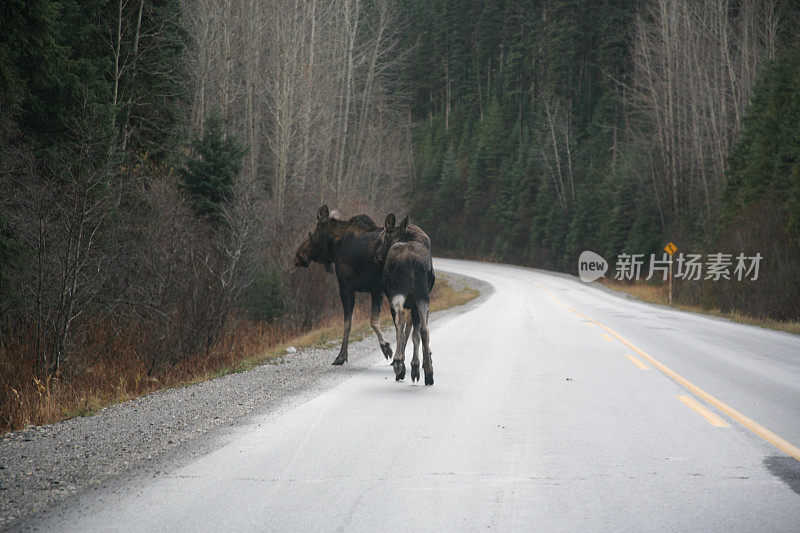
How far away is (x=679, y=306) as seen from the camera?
2916 centimetres

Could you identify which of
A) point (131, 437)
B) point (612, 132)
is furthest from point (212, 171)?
point (612, 132)

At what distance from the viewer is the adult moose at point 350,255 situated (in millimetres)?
9500

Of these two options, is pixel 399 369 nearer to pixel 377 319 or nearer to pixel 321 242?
pixel 377 319

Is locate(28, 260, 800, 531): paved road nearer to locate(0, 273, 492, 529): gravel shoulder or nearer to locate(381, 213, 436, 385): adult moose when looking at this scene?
locate(0, 273, 492, 529): gravel shoulder

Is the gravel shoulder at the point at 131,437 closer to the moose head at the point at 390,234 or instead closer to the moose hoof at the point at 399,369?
the moose hoof at the point at 399,369

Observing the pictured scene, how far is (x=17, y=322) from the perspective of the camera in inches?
410

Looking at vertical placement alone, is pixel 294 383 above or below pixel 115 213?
below

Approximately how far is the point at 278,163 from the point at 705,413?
20.7m

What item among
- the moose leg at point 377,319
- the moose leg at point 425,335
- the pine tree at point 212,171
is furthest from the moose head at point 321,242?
the pine tree at point 212,171

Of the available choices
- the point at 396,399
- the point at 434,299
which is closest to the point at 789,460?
the point at 396,399

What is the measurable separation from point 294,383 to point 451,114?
75.9 meters

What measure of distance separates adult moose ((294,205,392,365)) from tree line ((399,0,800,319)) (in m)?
18.3

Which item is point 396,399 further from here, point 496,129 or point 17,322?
point 496,129

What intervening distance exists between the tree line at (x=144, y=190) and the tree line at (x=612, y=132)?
15.8 m
